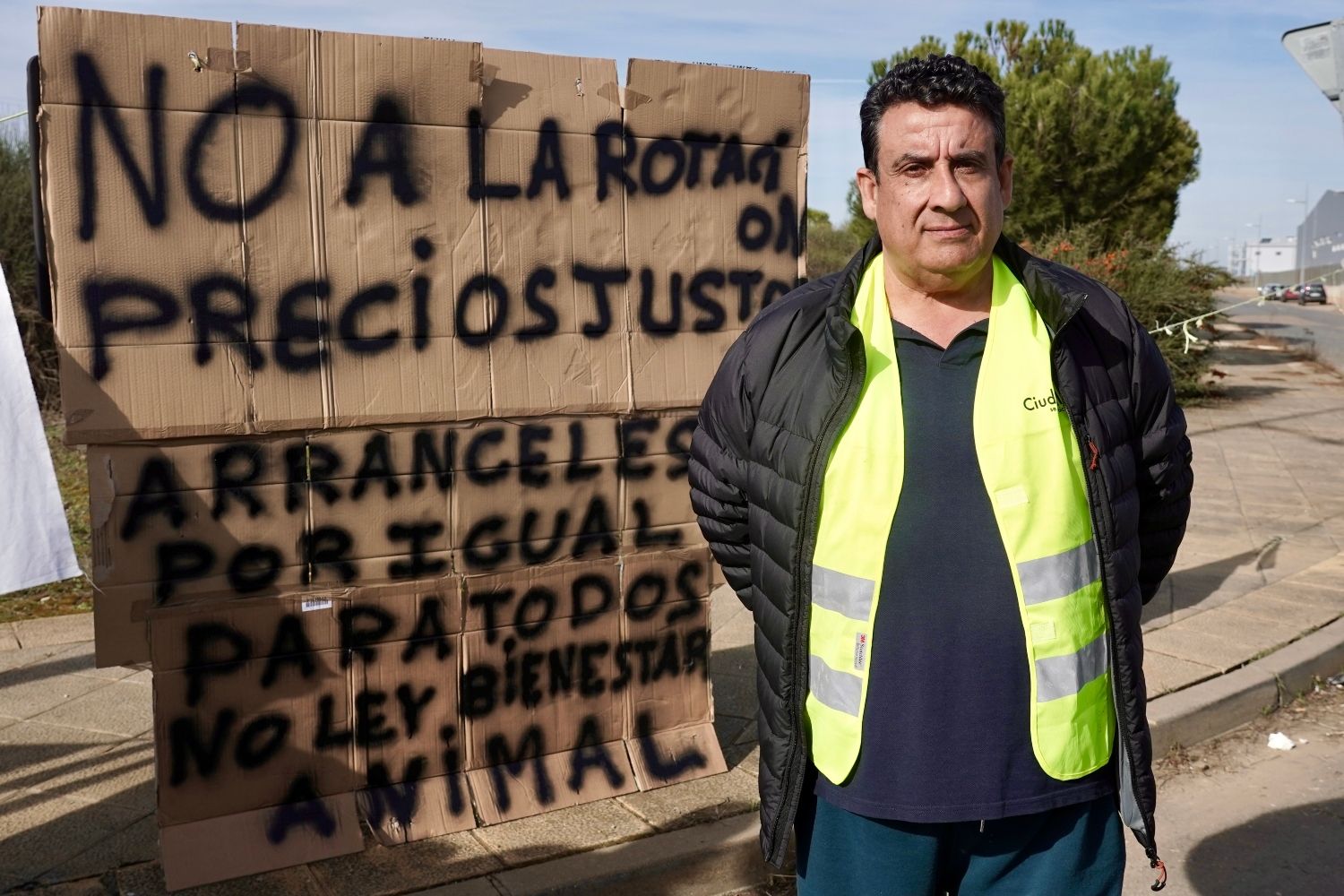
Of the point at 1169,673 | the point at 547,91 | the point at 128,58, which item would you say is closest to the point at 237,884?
the point at 128,58

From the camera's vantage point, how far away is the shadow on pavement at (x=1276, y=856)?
4.13m

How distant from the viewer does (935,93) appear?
7.55 ft

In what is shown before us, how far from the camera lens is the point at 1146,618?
6543 mm

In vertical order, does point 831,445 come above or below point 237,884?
above

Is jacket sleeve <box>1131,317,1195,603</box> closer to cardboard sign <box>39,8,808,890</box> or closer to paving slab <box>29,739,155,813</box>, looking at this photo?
cardboard sign <box>39,8,808,890</box>

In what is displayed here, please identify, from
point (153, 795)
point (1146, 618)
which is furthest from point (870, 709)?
point (1146, 618)

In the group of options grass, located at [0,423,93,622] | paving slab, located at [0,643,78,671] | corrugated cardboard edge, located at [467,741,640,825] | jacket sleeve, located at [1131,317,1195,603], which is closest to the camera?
jacket sleeve, located at [1131,317,1195,603]

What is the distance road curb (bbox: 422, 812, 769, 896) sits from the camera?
3645 mm

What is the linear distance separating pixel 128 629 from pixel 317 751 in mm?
662

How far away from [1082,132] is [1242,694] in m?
18.8

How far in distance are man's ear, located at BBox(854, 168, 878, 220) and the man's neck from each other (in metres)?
0.12

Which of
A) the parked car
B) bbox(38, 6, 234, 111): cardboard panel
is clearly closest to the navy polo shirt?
bbox(38, 6, 234, 111): cardboard panel

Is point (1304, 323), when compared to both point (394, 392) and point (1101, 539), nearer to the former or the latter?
point (394, 392)

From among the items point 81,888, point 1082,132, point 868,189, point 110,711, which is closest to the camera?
point 868,189
